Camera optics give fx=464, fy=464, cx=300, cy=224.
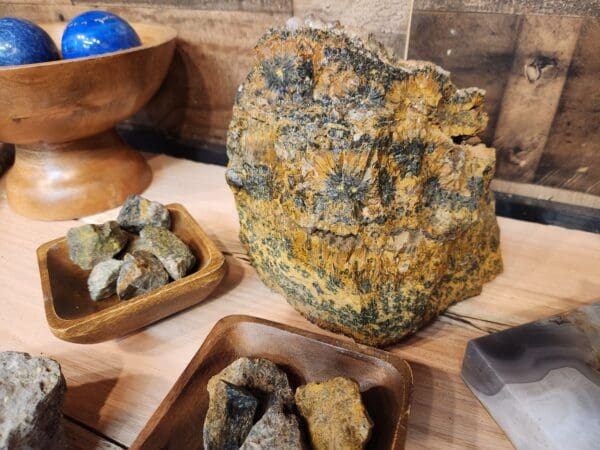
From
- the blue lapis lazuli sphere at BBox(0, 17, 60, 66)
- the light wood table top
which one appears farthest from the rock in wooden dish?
the blue lapis lazuli sphere at BBox(0, 17, 60, 66)

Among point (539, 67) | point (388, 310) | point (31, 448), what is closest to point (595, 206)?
point (539, 67)

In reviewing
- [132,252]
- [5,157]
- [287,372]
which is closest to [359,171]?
[287,372]

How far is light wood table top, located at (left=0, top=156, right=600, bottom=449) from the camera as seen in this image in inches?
23.3

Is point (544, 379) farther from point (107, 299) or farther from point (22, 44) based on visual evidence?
point (22, 44)

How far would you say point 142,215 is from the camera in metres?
0.81

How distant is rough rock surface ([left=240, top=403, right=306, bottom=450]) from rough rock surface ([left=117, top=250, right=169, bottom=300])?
0.92ft

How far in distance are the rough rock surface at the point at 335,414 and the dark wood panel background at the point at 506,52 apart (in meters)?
0.65

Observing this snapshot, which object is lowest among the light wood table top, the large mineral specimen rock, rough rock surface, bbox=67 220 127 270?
the light wood table top

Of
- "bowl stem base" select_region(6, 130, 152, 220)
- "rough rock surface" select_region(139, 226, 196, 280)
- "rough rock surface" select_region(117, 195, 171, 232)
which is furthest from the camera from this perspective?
"bowl stem base" select_region(6, 130, 152, 220)

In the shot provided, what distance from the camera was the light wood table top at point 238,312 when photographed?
59 cm

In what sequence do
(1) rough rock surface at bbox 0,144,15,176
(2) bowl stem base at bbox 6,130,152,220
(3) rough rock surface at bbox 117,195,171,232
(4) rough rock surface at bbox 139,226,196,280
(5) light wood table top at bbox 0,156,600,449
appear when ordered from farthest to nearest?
(1) rough rock surface at bbox 0,144,15,176 < (2) bowl stem base at bbox 6,130,152,220 < (3) rough rock surface at bbox 117,195,171,232 < (4) rough rock surface at bbox 139,226,196,280 < (5) light wood table top at bbox 0,156,600,449

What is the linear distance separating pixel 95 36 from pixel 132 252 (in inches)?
17.5

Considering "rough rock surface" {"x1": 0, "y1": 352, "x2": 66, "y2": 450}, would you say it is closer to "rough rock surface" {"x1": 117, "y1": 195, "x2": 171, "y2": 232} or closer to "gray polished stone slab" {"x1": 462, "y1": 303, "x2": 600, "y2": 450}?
"rough rock surface" {"x1": 117, "y1": 195, "x2": 171, "y2": 232}

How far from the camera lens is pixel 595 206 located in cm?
93
